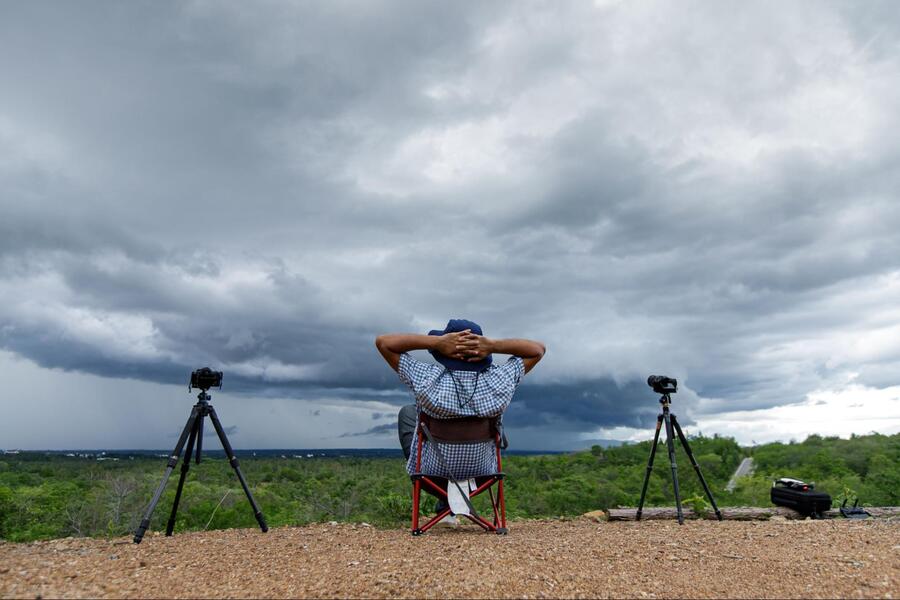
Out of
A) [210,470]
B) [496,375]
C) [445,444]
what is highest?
[496,375]

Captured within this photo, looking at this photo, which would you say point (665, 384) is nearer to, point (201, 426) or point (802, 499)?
point (802, 499)

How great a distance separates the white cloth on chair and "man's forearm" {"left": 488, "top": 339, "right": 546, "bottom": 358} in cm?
136

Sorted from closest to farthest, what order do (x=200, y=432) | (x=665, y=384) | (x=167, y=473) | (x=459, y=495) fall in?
(x=167, y=473)
(x=459, y=495)
(x=200, y=432)
(x=665, y=384)

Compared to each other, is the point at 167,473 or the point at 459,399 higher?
the point at 459,399

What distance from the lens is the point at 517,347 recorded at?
682cm

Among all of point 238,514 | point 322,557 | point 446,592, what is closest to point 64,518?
point 238,514

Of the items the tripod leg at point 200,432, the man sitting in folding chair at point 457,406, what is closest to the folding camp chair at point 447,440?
the man sitting in folding chair at point 457,406

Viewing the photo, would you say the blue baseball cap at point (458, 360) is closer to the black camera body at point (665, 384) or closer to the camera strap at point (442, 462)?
the camera strap at point (442, 462)

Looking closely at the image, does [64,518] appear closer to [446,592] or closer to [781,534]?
[446,592]

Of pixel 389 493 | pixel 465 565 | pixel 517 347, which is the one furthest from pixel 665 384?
pixel 389 493

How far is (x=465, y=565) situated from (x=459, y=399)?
186 centimetres

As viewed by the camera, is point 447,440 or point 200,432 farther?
point 200,432

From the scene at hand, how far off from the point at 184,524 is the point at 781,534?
8736mm

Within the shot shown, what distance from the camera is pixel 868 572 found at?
4.79 m
